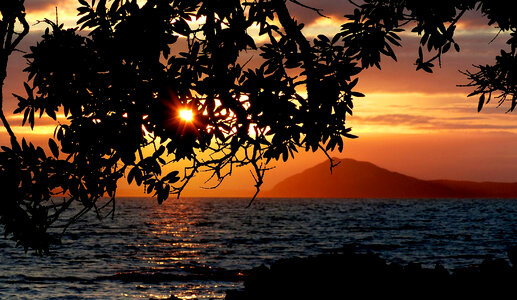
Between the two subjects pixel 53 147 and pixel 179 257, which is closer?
pixel 53 147

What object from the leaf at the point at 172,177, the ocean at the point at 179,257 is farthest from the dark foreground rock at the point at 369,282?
the leaf at the point at 172,177

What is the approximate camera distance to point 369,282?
11773mm

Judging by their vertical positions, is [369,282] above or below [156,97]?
below

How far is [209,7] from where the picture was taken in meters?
7.07

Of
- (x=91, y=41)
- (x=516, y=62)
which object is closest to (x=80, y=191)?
(x=91, y=41)

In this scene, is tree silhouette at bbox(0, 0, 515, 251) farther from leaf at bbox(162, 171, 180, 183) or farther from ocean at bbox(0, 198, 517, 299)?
ocean at bbox(0, 198, 517, 299)

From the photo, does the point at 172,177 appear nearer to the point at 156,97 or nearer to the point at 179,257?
the point at 156,97

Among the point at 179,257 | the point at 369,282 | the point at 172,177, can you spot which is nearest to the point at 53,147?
the point at 172,177

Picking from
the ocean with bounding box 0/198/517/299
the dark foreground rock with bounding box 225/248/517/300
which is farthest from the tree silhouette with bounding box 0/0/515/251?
the ocean with bounding box 0/198/517/299

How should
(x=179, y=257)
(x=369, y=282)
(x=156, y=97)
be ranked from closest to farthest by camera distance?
(x=156, y=97) < (x=369, y=282) < (x=179, y=257)

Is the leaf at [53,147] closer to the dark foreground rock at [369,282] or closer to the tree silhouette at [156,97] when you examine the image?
the tree silhouette at [156,97]

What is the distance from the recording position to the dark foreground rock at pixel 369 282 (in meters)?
11.5

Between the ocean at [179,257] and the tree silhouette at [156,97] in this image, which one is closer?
the tree silhouette at [156,97]

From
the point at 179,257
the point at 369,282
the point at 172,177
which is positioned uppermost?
the point at 172,177
